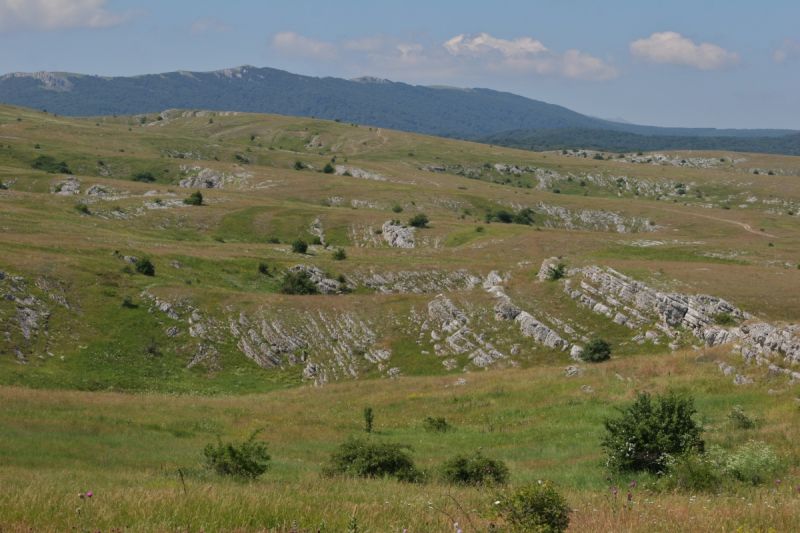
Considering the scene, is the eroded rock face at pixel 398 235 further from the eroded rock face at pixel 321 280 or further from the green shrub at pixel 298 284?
the green shrub at pixel 298 284

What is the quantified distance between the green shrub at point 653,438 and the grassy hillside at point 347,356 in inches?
35.0

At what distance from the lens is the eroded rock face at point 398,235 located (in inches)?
4360

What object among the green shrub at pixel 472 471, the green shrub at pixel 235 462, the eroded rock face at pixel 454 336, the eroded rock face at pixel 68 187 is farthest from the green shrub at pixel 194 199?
the green shrub at pixel 472 471

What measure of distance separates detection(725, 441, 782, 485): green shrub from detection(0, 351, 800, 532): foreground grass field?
1.44ft

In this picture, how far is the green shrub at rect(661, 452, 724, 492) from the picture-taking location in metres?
16.0

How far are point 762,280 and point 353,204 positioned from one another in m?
101

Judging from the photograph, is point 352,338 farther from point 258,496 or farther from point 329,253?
point 258,496

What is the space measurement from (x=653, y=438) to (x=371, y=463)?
27.7 feet

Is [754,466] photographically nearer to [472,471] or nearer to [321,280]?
[472,471]

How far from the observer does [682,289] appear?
A: 6006cm

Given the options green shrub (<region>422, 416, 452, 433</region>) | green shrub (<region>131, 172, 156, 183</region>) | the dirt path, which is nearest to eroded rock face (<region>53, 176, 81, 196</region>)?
green shrub (<region>131, 172, 156, 183</region>)

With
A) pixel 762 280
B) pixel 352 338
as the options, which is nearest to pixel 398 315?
pixel 352 338

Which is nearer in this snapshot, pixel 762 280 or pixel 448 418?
pixel 448 418

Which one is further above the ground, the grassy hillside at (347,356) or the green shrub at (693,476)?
the green shrub at (693,476)
